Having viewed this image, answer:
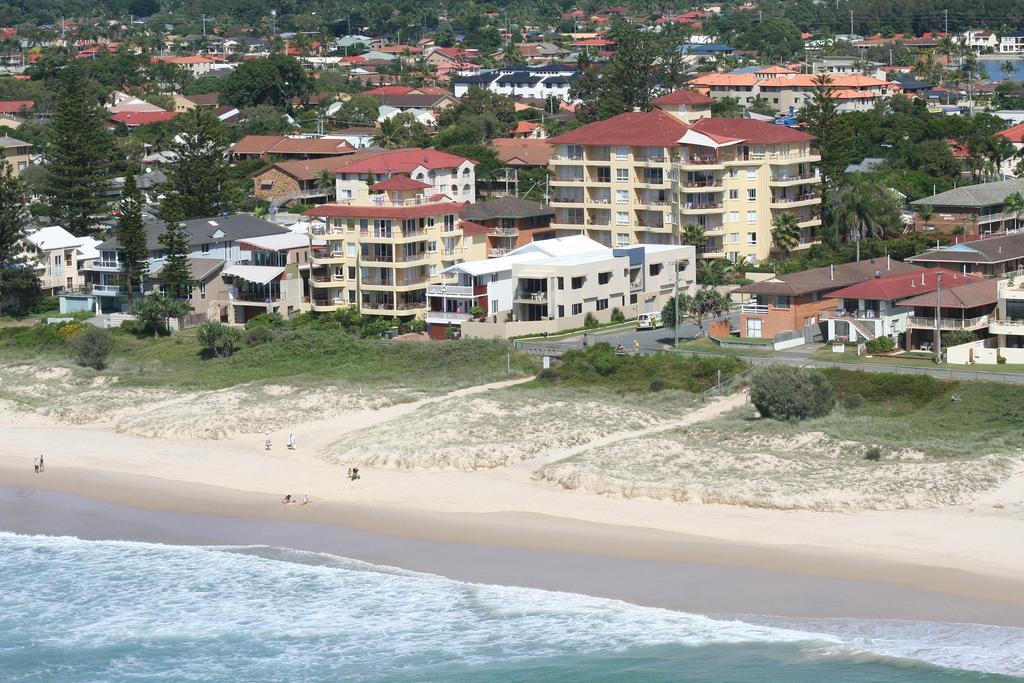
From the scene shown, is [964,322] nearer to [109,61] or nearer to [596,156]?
[596,156]

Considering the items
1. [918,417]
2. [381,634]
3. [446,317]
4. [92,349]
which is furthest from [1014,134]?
[381,634]

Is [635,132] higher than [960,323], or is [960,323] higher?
[635,132]

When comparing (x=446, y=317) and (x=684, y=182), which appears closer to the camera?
(x=446, y=317)

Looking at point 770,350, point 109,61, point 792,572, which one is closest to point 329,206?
point 770,350

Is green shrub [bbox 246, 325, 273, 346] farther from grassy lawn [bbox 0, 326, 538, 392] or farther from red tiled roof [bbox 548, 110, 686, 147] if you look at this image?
red tiled roof [bbox 548, 110, 686, 147]

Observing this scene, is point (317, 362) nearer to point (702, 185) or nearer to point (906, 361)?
point (906, 361)

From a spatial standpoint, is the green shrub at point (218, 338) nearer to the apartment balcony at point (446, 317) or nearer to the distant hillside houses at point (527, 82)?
the apartment balcony at point (446, 317)

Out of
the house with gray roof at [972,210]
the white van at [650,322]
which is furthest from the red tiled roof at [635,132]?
the white van at [650,322]
